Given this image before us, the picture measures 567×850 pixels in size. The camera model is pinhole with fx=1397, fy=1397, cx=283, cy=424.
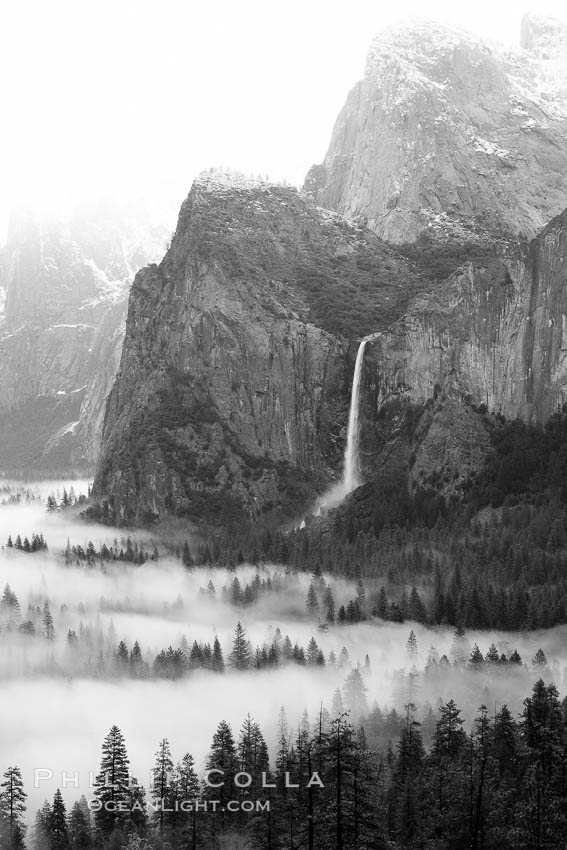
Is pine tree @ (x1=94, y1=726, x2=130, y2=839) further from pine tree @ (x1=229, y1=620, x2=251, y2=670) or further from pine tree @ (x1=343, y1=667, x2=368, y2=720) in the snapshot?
pine tree @ (x1=229, y1=620, x2=251, y2=670)

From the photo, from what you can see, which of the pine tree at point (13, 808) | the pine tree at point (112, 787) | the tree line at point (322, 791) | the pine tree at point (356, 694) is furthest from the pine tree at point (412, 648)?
the pine tree at point (13, 808)

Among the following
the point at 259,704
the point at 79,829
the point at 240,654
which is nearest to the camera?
the point at 79,829

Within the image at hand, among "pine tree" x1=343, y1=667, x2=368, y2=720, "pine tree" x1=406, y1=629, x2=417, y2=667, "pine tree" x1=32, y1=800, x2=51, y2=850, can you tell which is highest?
"pine tree" x1=406, y1=629, x2=417, y2=667

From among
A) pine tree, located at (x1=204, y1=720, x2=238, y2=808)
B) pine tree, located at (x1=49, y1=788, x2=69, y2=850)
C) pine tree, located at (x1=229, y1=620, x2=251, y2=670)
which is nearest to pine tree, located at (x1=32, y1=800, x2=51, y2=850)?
pine tree, located at (x1=49, y1=788, x2=69, y2=850)

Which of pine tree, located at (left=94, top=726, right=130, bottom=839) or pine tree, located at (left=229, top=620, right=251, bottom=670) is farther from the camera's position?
pine tree, located at (left=229, top=620, right=251, bottom=670)

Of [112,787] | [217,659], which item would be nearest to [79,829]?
[112,787]

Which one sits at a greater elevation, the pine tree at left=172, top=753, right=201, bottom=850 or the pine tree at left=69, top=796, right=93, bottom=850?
the pine tree at left=172, top=753, right=201, bottom=850

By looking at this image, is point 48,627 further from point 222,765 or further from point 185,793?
point 185,793

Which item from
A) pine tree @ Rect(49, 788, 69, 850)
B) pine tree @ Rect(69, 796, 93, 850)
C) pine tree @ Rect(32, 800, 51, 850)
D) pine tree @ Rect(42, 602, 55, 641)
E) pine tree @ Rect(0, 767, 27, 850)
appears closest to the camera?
pine tree @ Rect(69, 796, 93, 850)

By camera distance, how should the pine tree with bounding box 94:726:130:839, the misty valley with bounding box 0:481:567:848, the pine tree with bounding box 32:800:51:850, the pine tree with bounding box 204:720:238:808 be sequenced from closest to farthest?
the misty valley with bounding box 0:481:567:848 < the pine tree with bounding box 32:800:51:850 < the pine tree with bounding box 94:726:130:839 < the pine tree with bounding box 204:720:238:808

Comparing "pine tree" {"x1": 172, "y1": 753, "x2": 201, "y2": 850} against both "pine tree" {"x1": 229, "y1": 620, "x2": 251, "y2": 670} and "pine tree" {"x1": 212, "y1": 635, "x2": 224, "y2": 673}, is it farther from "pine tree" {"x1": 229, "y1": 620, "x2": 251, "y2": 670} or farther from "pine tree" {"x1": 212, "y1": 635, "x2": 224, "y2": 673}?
"pine tree" {"x1": 229, "y1": 620, "x2": 251, "y2": 670}
